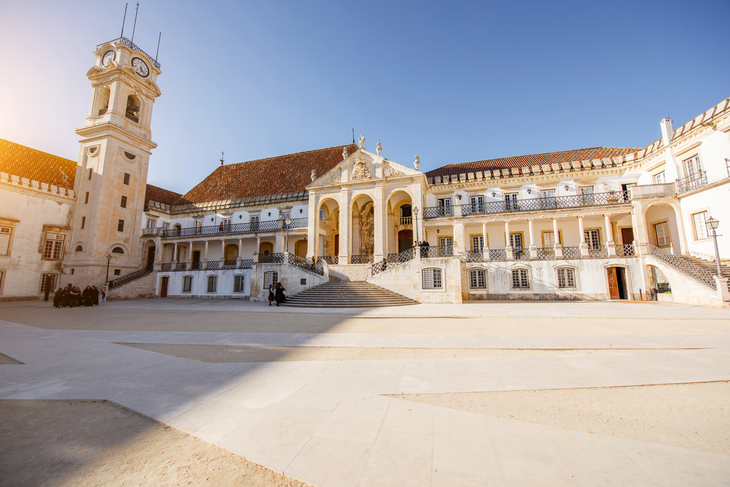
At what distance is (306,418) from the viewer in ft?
10.4

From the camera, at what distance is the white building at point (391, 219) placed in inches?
725

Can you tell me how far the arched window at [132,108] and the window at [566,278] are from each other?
39.6 m

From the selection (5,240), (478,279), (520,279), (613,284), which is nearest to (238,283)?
(5,240)

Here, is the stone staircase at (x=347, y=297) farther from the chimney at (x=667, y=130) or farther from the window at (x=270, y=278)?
the chimney at (x=667, y=130)

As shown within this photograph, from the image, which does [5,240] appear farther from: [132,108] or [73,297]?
[132,108]

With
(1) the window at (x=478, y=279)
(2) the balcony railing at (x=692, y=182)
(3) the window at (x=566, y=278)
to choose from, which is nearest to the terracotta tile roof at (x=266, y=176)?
(1) the window at (x=478, y=279)

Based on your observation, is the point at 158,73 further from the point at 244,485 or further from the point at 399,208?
the point at 244,485

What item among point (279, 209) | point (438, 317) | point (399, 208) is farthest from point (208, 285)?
point (438, 317)

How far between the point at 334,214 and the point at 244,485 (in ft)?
83.8

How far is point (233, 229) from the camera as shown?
29.6 metres

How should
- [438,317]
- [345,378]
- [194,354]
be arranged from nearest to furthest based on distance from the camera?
[345,378] < [194,354] < [438,317]

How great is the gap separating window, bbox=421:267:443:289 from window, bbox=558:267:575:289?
8.34 m

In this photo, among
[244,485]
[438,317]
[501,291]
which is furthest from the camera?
[501,291]

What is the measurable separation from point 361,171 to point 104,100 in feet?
88.4
